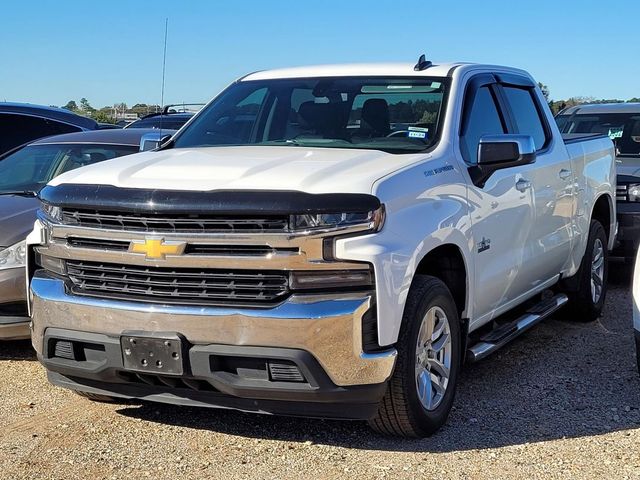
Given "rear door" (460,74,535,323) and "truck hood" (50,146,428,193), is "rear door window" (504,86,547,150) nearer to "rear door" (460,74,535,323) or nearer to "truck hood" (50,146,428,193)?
"rear door" (460,74,535,323)

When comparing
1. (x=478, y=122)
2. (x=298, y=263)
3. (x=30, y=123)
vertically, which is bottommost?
(x=298, y=263)

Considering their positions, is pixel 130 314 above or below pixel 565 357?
above

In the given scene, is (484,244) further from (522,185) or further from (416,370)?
(416,370)

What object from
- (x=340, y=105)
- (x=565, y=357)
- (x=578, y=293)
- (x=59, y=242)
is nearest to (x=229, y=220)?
(x=59, y=242)

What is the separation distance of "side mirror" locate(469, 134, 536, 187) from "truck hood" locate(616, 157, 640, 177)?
14.3 ft

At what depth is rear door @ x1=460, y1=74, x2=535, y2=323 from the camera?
502 cm

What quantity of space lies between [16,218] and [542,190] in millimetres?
3489

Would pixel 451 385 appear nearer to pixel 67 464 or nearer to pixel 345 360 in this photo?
pixel 345 360

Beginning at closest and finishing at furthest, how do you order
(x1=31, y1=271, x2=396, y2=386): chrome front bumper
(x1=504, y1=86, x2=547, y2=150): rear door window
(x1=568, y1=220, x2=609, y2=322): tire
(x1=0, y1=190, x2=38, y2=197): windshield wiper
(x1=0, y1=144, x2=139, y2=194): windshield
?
(x1=31, y1=271, x2=396, y2=386): chrome front bumper, (x1=504, y1=86, x2=547, y2=150): rear door window, (x1=0, y1=190, x2=38, y2=197): windshield wiper, (x1=568, y1=220, x2=609, y2=322): tire, (x1=0, y1=144, x2=139, y2=194): windshield

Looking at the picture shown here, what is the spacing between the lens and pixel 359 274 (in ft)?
12.8

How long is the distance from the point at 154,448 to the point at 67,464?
43 cm

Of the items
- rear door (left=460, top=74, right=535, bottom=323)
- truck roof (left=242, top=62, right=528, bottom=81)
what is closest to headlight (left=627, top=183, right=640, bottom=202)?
truck roof (left=242, top=62, right=528, bottom=81)

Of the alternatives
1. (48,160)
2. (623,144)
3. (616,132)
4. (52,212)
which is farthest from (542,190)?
(616,132)

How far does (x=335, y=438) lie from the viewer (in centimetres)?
456
